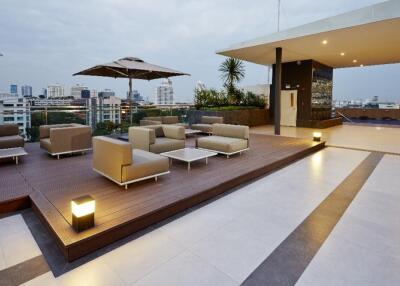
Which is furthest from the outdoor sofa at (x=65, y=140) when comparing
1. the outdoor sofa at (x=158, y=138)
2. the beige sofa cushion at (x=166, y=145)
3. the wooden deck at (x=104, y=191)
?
the beige sofa cushion at (x=166, y=145)

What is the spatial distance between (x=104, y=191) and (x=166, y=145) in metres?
1.85

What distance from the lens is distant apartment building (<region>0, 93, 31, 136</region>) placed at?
18.0ft

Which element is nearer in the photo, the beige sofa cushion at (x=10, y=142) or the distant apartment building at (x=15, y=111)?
the beige sofa cushion at (x=10, y=142)

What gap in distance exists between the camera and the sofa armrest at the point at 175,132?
5042 millimetres

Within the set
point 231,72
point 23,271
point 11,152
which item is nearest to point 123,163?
point 23,271

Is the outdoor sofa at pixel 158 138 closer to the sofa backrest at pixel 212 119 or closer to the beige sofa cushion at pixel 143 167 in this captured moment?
the beige sofa cushion at pixel 143 167

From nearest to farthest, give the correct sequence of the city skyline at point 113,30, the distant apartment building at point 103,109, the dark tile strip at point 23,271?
the dark tile strip at point 23,271
the distant apartment building at point 103,109
the city skyline at point 113,30

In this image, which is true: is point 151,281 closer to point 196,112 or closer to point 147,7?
point 196,112

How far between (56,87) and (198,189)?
11051 mm

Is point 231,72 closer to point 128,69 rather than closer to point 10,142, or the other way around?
point 128,69

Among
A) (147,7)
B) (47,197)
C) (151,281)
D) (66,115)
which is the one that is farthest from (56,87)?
(151,281)

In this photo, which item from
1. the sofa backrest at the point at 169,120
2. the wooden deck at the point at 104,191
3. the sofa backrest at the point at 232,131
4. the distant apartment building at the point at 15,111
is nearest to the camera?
the wooden deck at the point at 104,191

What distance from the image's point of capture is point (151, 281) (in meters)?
1.74

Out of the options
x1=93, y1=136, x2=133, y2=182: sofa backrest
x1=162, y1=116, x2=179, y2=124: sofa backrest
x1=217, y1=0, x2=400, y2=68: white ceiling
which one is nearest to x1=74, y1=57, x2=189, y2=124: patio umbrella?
x1=162, y1=116, x2=179, y2=124: sofa backrest
